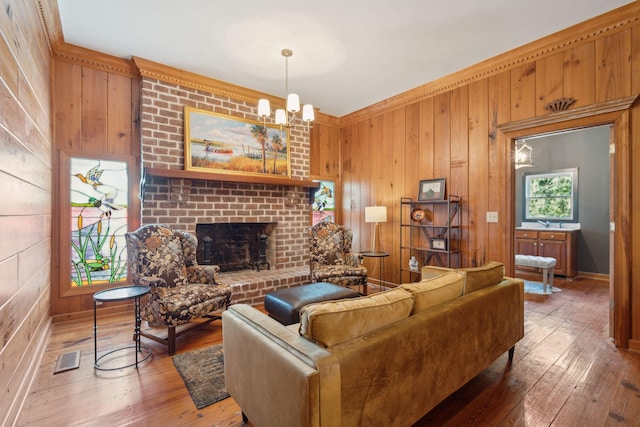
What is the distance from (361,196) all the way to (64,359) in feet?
13.5

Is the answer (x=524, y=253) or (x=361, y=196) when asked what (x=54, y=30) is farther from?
(x=524, y=253)

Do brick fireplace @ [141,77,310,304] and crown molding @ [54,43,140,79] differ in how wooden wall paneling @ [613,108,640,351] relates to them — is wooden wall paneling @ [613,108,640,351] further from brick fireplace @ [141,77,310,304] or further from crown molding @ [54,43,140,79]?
crown molding @ [54,43,140,79]

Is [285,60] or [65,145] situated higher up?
[285,60]

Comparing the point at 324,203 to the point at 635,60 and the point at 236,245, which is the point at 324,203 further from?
the point at 635,60

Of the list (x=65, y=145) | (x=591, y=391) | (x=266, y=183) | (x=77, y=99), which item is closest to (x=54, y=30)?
(x=77, y=99)

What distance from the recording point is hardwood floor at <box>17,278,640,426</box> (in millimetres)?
1728

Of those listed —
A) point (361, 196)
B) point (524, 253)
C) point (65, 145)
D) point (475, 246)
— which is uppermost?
point (65, 145)

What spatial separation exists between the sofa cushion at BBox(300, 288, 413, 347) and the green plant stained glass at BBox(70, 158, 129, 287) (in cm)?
308

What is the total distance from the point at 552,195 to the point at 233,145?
589 cm

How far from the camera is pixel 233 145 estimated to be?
4043 millimetres

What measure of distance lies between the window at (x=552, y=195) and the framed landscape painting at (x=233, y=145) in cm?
493

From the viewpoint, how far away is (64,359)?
239cm

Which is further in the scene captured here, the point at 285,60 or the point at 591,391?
the point at 285,60

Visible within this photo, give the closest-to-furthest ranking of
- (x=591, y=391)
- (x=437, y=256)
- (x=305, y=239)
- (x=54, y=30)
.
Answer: (x=591, y=391) < (x=54, y=30) < (x=437, y=256) < (x=305, y=239)
